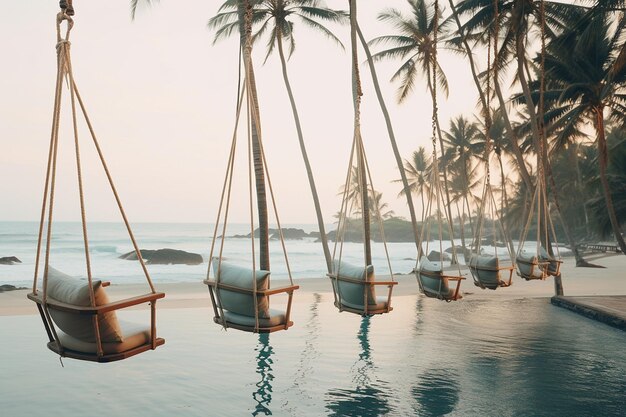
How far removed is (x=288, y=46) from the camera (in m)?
14.3

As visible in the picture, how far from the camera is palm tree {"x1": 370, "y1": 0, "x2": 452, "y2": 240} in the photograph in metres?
14.6

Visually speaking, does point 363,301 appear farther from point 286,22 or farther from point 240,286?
point 286,22

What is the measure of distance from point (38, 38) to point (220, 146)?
24.0m

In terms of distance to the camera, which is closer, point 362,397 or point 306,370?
point 362,397

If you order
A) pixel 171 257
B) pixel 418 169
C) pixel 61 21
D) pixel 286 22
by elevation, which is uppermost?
pixel 286 22

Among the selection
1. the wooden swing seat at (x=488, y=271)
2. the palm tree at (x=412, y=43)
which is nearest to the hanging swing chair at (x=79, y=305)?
the wooden swing seat at (x=488, y=271)

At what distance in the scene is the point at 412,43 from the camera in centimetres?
1530

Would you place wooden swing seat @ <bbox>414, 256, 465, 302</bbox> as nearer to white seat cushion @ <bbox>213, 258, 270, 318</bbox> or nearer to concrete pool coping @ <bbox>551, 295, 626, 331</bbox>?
concrete pool coping @ <bbox>551, 295, 626, 331</bbox>

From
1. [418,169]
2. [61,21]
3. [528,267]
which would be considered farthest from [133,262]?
[61,21]

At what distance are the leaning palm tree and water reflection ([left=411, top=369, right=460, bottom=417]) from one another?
6.72 metres

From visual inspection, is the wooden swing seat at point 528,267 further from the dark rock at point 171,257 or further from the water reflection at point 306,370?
the dark rock at point 171,257

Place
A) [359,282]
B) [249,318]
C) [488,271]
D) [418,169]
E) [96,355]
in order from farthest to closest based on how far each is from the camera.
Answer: [418,169]
[488,271]
[359,282]
[249,318]
[96,355]

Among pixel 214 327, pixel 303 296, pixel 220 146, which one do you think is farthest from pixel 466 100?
pixel 220 146

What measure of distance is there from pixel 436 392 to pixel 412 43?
1258cm
